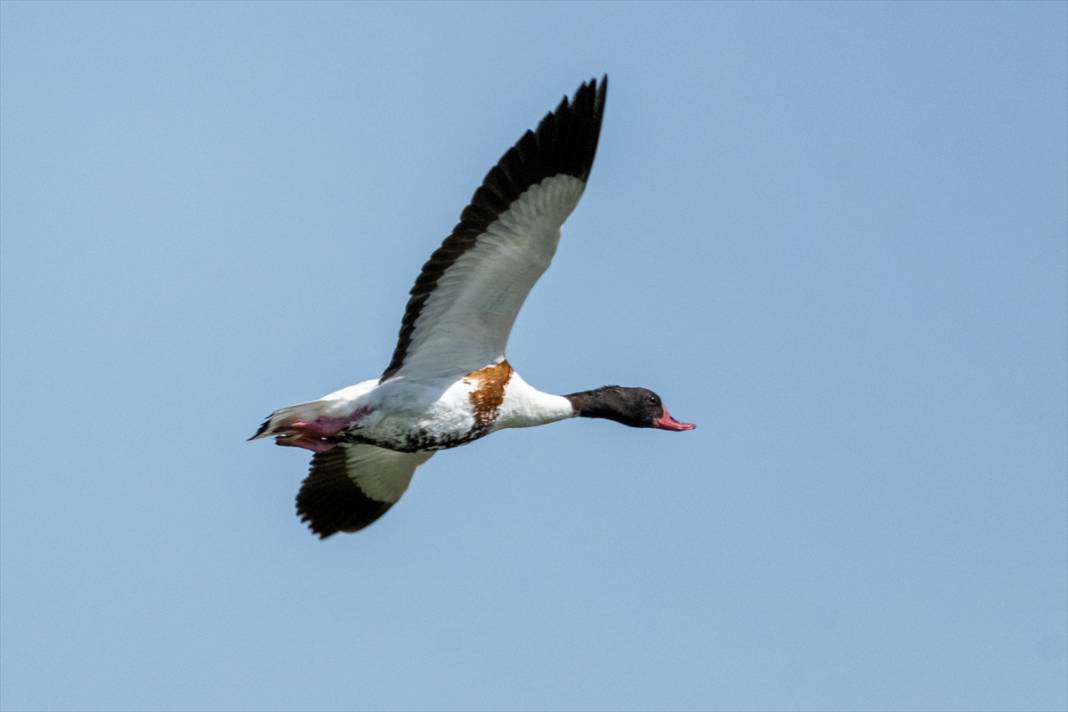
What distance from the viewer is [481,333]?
13789 millimetres

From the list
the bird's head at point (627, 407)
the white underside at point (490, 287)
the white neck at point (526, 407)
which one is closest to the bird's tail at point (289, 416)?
the white underside at point (490, 287)

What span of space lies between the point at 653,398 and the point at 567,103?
11.5 ft

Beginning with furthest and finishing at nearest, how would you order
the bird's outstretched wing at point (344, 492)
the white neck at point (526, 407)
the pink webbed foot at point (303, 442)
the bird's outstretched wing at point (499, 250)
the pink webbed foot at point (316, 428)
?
the bird's outstretched wing at point (344, 492) < the white neck at point (526, 407) < the pink webbed foot at point (303, 442) < the pink webbed foot at point (316, 428) < the bird's outstretched wing at point (499, 250)

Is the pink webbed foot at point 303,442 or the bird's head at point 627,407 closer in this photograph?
the pink webbed foot at point 303,442

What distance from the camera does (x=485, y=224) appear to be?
1288 centimetres

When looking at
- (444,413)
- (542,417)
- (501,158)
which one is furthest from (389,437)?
(501,158)

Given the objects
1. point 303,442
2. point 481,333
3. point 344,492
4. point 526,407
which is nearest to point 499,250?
point 481,333

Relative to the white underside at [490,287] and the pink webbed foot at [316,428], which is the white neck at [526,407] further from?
the pink webbed foot at [316,428]

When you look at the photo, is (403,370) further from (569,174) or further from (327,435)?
(569,174)

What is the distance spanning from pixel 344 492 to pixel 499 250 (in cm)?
403

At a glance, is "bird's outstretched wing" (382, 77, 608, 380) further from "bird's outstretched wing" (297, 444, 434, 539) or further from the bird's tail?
"bird's outstretched wing" (297, 444, 434, 539)

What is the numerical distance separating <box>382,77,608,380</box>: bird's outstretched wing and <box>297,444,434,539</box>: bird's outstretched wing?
2.36m

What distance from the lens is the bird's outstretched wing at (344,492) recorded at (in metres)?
16.0

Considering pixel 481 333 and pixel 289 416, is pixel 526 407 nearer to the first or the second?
pixel 481 333
